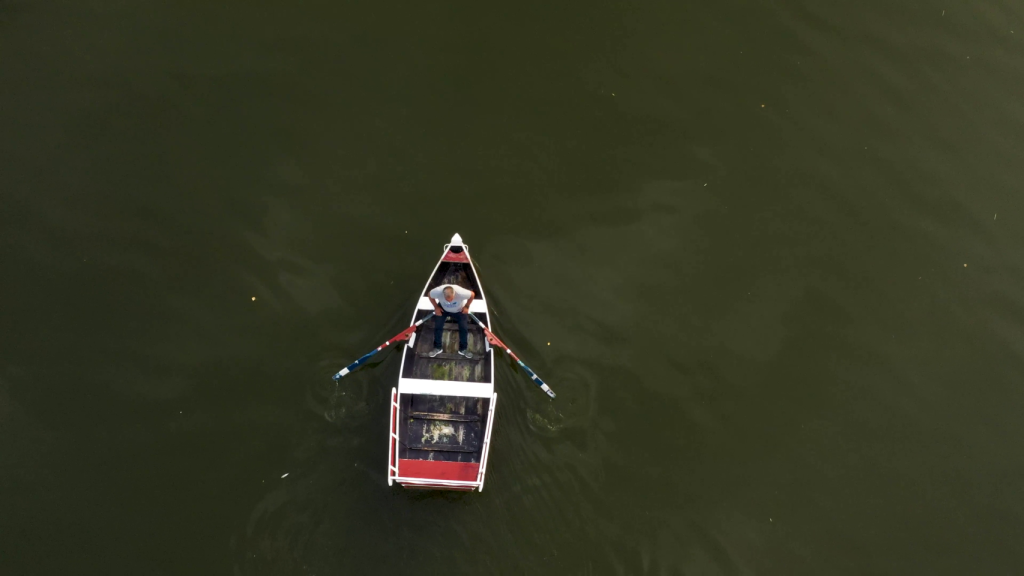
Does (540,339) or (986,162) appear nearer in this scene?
(540,339)

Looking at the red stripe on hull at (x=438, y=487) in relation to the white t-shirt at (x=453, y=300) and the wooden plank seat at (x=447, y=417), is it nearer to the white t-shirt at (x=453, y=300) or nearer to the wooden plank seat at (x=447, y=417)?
the wooden plank seat at (x=447, y=417)

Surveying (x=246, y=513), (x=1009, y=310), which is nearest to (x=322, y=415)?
(x=246, y=513)

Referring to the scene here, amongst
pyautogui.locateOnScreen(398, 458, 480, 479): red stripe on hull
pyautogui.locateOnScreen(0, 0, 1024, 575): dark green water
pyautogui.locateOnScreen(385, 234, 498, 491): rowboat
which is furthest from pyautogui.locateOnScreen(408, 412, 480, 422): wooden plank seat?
pyautogui.locateOnScreen(398, 458, 480, 479): red stripe on hull

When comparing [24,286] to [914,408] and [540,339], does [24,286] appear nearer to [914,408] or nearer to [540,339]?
[540,339]

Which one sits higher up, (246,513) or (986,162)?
(986,162)

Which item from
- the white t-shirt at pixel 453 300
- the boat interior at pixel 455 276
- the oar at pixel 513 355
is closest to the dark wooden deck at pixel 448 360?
the oar at pixel 513 355

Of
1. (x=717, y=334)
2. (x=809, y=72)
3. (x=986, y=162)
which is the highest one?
(x=809, y=72)

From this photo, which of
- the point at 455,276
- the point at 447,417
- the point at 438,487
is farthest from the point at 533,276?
Result: the point at 438,487

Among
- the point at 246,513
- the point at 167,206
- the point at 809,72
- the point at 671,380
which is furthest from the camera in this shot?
the point at 809,72
